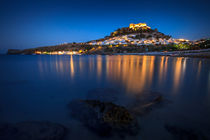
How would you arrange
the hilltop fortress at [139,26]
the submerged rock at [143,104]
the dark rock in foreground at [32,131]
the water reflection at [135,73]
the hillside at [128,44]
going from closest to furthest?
the dark rock in foreground at [32,131]
the submerged rock at [143,104]
the water reflection at [135,73]
the hillside at [128,44]
the hilltop fortress at [139,26]

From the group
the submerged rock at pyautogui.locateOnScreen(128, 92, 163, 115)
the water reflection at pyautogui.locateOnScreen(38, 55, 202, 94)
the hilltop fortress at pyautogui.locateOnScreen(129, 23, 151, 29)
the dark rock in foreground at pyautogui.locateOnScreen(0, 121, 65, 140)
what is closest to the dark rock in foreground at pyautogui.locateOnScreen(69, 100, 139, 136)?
the submerged rock at pyautogui.locateOnScreen(128, 92, 163, 115)

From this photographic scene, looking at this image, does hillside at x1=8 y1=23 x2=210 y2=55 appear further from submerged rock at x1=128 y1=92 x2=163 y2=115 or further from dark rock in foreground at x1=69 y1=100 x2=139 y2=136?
dark rock in foreground at x1=69 y1=100 x2=139 y2=136

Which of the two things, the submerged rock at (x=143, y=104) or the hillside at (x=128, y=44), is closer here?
the submerged rock at (x=143, y=104)

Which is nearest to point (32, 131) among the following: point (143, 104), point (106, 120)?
point (106, 120)

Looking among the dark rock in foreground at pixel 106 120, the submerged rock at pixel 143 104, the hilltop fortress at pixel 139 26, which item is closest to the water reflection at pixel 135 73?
the submerged rock at pixel 143 104

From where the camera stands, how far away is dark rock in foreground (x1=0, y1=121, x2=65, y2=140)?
2.63 m

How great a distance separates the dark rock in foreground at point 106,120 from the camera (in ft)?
8.89

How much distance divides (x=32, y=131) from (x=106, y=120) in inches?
85.3

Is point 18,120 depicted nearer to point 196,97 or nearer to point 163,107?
point 163,107

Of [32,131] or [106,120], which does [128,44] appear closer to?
[106,120]

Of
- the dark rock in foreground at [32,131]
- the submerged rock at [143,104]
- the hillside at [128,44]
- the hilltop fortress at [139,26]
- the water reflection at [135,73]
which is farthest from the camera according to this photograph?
the hilltop fortress at [139,26]

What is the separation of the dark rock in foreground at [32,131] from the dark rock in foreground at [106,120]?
0.72 m

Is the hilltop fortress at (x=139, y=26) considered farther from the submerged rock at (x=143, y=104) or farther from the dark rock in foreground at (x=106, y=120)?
the dark rock in foreground at (x=106, y=120)

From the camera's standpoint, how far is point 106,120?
3057 mm
